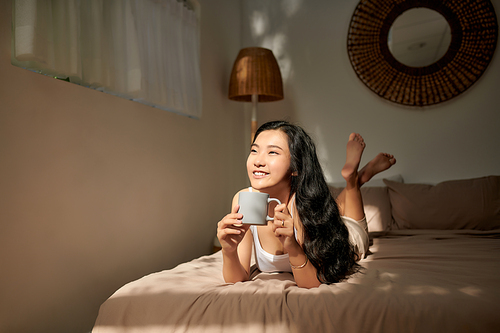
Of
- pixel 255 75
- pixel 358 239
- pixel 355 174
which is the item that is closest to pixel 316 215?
pixel 358 239

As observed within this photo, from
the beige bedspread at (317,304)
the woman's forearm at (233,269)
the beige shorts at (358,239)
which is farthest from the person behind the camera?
the beige shorts at (358,239)

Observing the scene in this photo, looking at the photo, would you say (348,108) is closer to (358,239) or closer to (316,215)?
(358,239)

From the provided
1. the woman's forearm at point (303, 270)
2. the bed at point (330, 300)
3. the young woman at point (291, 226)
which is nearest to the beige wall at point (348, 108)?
the bed at point (330, 300)

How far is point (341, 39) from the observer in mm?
3082

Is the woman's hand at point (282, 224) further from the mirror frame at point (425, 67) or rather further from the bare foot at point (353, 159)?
the mirror frame at point (425, 67)

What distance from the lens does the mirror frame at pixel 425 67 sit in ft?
8.64

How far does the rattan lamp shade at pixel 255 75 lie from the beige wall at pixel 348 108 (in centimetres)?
49

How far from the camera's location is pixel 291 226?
1067 mm

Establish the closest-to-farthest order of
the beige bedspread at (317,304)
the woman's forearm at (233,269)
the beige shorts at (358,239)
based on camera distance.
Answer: the beige bedspread at (317,304) < the woman's forearm at (233,269) < the beige shorts at (358,239)

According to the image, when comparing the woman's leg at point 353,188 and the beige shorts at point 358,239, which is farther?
the woman's leg at point 353,188

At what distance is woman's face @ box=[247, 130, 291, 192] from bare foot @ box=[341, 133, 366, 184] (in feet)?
2.38

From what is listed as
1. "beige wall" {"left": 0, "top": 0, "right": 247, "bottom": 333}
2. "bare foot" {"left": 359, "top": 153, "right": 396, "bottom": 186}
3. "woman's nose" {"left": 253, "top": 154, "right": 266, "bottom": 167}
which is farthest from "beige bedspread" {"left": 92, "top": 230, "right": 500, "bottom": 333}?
"bare foot" {"left": 359, "top": 153, "right": 396, "bottom": 186}

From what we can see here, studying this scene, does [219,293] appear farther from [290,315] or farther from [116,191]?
[116,191]

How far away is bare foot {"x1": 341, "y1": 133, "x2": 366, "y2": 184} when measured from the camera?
6.28 feet
